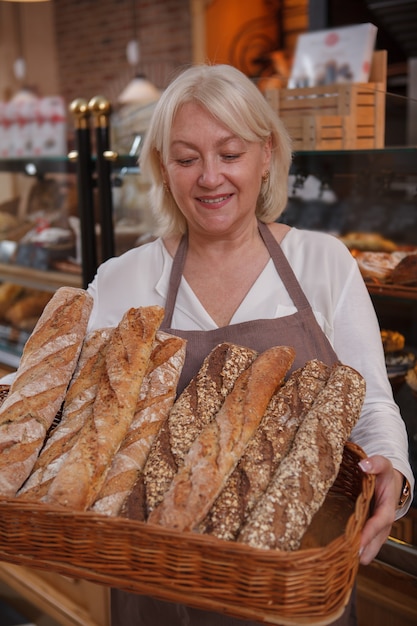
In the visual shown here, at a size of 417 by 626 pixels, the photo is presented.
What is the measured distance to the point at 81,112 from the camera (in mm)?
2432

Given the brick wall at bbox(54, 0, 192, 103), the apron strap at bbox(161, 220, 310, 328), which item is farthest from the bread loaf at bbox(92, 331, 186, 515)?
the brick wall at bbox(54, 0, 192, 103)

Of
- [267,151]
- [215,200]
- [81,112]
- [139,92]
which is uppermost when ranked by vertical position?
[139,92]

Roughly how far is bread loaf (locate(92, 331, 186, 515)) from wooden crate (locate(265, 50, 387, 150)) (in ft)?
3.10

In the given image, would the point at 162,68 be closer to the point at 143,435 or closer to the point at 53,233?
the point at 53,233

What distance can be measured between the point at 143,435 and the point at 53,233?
183cm

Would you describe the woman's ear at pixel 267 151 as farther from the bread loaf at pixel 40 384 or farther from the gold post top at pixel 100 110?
the gold post top at pixel 100 110

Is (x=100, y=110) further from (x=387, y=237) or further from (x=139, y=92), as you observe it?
(x=139, y=92)

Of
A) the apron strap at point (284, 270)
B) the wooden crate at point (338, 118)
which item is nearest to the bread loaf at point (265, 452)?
the apron strap at point (284, 270)

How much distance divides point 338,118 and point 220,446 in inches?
49.8

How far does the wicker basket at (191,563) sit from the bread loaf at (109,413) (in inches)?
2.6

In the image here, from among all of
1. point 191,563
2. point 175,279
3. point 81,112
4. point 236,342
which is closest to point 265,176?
point 175,279

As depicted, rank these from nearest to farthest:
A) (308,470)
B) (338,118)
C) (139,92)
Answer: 1. (308,470)
2. (338,118)
3. (139,92)

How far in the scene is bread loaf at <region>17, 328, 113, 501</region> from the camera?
1210mm

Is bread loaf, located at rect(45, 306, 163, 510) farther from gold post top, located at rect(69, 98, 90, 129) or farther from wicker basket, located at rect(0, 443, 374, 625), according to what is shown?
gold post top, located at rect(69, 98, 90, 129)
